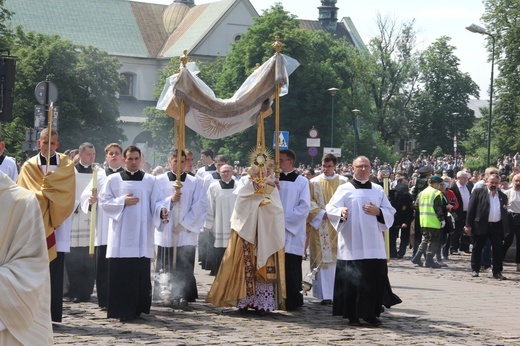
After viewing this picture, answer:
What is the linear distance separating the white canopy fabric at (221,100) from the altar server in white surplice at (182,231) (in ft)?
1.73

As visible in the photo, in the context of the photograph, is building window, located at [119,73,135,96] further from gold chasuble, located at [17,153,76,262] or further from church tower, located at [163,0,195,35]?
gold chasuble, located at [17,153,76,262]

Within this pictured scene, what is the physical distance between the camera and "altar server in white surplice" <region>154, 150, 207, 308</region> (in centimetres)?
1274

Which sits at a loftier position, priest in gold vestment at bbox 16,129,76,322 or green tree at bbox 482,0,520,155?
green tree at bbox 482,0,520,155

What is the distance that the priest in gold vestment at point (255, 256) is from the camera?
39.3ft

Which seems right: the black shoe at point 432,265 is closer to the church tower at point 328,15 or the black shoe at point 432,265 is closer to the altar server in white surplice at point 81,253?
the altar server in white surplice at point 81,253

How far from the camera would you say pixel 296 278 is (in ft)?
41.1

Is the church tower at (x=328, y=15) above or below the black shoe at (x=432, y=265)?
above

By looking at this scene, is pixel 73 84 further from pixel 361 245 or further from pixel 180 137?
pixel 361 245

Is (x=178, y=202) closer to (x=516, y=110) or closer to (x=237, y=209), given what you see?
(x=237, y=209)

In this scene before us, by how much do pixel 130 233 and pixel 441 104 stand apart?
90448 millimetres

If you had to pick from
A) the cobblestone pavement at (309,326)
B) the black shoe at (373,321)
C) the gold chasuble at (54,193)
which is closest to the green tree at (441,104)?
the cobblestone pavement at (309,326)

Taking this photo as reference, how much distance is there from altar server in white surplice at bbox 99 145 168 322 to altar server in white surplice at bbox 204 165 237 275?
474 centimetres

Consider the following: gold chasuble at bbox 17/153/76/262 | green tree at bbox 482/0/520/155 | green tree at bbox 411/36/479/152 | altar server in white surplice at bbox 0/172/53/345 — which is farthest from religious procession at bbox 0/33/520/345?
green tree at bbox 411/36/479/152

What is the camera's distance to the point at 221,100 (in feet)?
41.7
